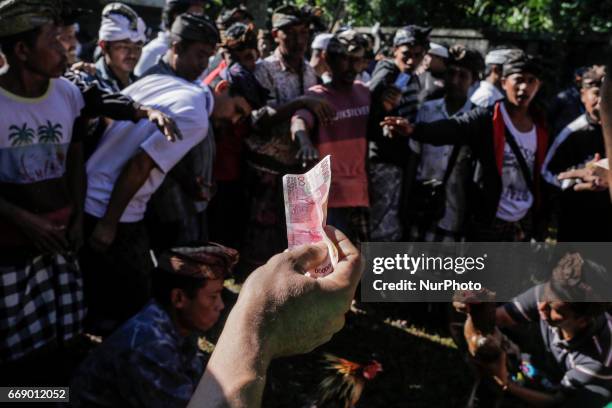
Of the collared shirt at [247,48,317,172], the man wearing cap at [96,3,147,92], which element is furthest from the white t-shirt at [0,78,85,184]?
the collared shirt at [247,48,317,172]

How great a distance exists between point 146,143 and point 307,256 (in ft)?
6.81

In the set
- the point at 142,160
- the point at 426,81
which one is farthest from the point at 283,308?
the point at 426,81

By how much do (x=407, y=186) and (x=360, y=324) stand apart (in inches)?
40.7

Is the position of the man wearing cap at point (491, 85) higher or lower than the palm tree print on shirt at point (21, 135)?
lower

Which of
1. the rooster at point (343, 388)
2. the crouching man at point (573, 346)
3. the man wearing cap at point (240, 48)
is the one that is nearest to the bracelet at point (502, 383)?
the crouching man at point (573, 346)

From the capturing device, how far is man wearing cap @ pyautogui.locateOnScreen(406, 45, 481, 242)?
4652mm

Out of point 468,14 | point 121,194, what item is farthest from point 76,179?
point 468,14

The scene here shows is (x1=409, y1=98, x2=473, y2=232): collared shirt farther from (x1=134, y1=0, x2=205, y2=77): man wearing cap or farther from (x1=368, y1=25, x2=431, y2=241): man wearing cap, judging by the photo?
(x1=134, y1=0, x2=205, y2=77): man wearing cap

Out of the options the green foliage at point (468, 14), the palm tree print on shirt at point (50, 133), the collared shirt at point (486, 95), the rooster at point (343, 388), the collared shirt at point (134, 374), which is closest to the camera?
the collared shirt at point (134, 374)

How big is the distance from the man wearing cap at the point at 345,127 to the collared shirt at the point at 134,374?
76.5 inches

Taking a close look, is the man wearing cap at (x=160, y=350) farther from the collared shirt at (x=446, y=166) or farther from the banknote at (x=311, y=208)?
the collared shirt at (x=446, y=166)

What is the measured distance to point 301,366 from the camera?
12.9 feet

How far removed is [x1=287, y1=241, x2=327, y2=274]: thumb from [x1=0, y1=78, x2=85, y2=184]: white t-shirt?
6.21 feet

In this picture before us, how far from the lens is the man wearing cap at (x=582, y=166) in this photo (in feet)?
14.7
